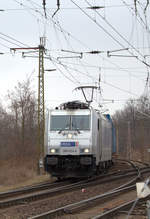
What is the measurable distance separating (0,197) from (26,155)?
16.7 metres

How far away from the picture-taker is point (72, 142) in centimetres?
1619

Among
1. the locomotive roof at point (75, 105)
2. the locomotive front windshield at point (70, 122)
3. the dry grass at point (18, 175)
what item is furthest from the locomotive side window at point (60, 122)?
the dry grass at point (18, 175)

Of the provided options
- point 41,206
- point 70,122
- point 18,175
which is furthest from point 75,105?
point 41,206

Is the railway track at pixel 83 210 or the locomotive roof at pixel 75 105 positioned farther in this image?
the locomotive roof at pixel 75 105

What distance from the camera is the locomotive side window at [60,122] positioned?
55.1 ft

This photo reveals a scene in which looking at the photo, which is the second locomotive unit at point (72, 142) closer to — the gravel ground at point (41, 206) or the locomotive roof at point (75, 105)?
the locomotive roof at point (75, 105)

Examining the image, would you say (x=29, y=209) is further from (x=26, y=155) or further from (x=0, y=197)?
(x=26, y=155)

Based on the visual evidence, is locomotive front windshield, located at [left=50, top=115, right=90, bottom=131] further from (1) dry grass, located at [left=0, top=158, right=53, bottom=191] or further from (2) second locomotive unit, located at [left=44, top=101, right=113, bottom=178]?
(1) dry grass, located at [left=0, top=158, right=53, bottom=191]

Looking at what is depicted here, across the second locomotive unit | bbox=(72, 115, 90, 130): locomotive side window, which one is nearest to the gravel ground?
the second locomotive unit

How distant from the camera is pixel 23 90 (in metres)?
33.2

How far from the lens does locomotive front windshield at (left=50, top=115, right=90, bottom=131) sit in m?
16.7

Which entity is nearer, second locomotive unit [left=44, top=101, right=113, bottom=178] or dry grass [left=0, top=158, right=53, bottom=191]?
second locomotive unit [left=44, top=101, right=113, bottom=178]

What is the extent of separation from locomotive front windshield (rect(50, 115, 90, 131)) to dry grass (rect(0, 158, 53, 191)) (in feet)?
10.1

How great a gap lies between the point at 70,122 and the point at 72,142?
1.08m
